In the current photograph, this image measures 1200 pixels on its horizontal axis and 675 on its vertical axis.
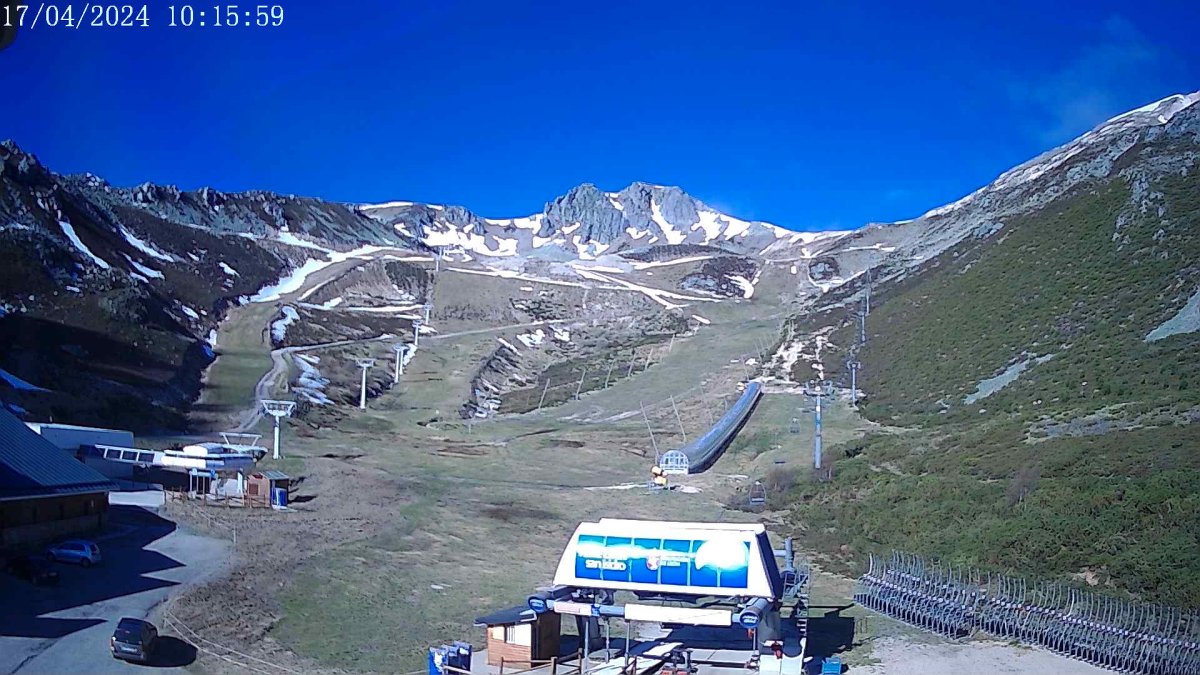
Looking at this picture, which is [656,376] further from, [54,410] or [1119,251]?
[54,410]

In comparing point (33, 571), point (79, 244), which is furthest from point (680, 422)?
point (79, 244)

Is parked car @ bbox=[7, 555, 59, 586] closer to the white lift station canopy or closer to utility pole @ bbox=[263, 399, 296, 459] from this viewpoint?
the white lift station canopy

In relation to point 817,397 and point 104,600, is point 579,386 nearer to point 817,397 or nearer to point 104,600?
point 817,397

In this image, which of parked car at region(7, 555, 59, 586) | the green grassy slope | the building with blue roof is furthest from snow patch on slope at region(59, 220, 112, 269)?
parked car at region(7, 555, 59, 586)

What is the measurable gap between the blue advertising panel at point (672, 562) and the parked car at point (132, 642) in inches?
313

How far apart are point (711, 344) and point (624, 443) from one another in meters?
40.9

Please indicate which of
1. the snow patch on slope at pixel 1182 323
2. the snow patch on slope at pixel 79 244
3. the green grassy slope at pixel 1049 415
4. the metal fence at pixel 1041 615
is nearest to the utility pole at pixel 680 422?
the green grassy slope at pixel 1049 415

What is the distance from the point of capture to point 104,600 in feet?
66.7

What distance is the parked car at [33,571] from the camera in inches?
824

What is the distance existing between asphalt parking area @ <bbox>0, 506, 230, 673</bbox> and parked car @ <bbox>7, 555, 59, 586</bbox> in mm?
161

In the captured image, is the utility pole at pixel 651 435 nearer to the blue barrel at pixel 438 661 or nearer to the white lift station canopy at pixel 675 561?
the white lift station canopy at pixel 675 561

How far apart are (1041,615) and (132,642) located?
17255 mm

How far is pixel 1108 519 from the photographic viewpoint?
2317 centimetres

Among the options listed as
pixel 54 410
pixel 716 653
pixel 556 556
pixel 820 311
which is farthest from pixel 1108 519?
pixel 820 311
